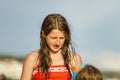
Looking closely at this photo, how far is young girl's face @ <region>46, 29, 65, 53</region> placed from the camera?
162 inches

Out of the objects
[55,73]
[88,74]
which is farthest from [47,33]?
[88,74]

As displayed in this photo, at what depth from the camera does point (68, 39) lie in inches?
167

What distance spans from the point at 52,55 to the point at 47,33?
244 millimetres

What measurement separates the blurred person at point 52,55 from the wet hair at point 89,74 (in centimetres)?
46

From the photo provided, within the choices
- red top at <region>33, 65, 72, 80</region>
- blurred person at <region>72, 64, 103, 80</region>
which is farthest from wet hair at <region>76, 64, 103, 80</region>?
red top at <region>33, 65, 72, 80</region>

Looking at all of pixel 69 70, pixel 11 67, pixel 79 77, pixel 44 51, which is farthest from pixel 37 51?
pixel 11 67

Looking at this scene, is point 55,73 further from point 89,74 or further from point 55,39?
point 89,74

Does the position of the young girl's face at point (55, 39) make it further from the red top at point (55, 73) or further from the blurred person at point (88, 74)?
the blurred person at point (88, 74)

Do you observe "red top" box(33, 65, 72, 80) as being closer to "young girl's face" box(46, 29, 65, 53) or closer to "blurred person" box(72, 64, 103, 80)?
"young girl's face" box(46, 29, 65, 53)

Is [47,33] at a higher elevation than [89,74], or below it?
higher

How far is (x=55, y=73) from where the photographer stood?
417 centimetres

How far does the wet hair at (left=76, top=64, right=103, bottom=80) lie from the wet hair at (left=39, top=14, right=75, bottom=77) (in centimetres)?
51

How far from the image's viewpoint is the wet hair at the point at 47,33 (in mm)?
4191

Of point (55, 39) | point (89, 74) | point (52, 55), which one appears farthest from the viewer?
point (52, 55)
